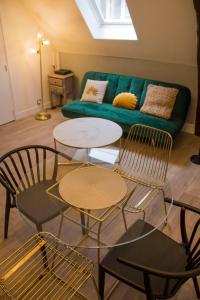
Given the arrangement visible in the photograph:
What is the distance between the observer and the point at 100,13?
3824mm

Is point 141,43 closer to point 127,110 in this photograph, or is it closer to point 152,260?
point 127,110

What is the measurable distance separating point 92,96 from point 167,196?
102 inches

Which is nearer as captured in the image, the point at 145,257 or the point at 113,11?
the point at 145,257

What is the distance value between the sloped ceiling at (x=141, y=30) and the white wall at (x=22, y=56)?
0.60ft

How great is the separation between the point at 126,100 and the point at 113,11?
4.17 feet

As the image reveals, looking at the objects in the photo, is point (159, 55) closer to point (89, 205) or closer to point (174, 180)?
point (174, 180)

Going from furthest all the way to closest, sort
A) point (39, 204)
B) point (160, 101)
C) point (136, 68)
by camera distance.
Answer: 1. point (136, 68)
2. point (160, 101)
3. point (39, 204)

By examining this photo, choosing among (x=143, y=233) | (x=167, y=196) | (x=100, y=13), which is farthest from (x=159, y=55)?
(x=143, y=233)

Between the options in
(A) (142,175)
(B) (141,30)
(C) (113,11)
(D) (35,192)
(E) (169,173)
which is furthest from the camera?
(C) (113,11)

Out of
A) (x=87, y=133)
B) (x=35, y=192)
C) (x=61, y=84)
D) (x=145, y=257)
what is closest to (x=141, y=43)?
(x=61, y=84)

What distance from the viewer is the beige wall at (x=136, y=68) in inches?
143

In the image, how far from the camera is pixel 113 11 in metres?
3.77

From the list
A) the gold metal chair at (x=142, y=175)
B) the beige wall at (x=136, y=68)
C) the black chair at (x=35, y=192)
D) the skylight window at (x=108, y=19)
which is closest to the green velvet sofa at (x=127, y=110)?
the beige wall at (x=136, y=68)

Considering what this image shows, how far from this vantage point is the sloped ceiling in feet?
9.75
